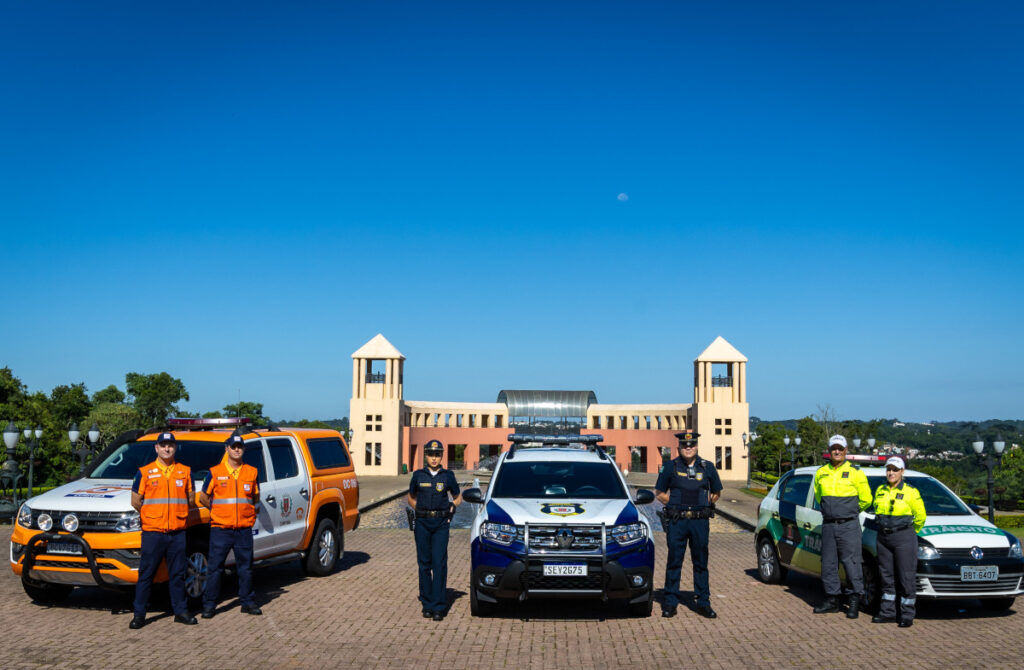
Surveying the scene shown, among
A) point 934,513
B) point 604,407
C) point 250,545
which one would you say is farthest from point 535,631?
point 604,407

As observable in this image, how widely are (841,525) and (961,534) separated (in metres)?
1.27

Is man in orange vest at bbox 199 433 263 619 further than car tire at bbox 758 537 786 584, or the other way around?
car tire at bbox 758 537 786 584

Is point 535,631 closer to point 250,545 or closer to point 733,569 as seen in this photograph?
point 250,545

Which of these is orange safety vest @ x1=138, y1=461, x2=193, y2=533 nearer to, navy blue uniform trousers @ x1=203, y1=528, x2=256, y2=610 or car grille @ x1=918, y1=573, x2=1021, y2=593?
navy blue uniform trousers @ x1=203, y1=528, x2=256, y2=610

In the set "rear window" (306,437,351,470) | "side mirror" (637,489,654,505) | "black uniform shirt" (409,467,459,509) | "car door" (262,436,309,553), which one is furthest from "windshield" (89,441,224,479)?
"side mirror" (637,489,654,505)

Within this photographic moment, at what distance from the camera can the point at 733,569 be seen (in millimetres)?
13039

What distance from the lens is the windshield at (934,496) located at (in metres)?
9.88

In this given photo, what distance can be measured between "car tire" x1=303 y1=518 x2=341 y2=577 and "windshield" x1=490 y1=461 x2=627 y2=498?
10.7 feet

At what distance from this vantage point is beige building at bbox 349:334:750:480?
51531 millimetres

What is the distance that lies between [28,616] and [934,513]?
1017 centimetres

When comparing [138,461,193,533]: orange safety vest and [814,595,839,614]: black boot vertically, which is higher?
[138,461,193,533]: orange safety vest

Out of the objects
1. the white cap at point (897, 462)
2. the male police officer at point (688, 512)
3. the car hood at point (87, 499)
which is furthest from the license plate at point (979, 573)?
the car hood at point (87, 499)

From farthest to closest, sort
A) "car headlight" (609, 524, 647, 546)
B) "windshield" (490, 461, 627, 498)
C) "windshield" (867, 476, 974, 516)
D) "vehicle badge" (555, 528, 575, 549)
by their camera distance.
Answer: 1. "windshield" (867, 476, 974, 516)
2. "windshield" (490, 461, 627, 498)
3. "car headlight" (609, 524, 647, 546)
4. "vehicle badge" (555, 528, 575, 549)

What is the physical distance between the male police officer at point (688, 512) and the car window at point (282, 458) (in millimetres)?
4974
